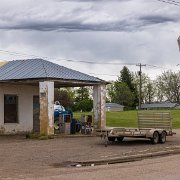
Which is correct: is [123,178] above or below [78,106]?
below

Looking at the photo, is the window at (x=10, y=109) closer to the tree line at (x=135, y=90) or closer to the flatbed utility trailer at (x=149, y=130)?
the flatbed utility trailer at (x=149, y=130)

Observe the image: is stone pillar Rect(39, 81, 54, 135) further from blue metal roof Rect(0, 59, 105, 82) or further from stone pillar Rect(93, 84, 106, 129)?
stone pillar Rect(93, 84, 106, 129)

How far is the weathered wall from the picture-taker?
30.7 meters

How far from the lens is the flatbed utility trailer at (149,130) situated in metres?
23.3

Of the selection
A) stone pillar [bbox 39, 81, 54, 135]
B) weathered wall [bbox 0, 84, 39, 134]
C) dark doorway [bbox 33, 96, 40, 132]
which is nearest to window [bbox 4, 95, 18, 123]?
weathered wall [bbox 0, 84, 39, 134]

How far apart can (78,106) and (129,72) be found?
3352 centimetres

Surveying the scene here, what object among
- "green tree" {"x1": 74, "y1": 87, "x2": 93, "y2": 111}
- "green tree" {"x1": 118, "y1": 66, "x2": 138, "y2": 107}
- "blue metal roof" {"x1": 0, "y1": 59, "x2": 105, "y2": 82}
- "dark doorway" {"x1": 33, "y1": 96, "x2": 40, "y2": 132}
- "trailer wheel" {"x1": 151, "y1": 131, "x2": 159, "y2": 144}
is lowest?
"trailer wheel" {"x1": 151, "y1": 131, "x2": 159, "y2": 144}

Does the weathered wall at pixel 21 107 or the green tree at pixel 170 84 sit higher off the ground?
the green tree at pixel 170 84

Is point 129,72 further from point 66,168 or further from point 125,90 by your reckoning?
point 66,168

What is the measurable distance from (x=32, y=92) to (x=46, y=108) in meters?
5.21

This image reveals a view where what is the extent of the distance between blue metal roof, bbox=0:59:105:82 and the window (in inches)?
65.9

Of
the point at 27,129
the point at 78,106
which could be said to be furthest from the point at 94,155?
the point at 78,106

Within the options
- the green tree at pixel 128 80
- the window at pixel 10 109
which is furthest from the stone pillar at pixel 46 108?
the green tree at pixel 128 80

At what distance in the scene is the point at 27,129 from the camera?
3225cm
